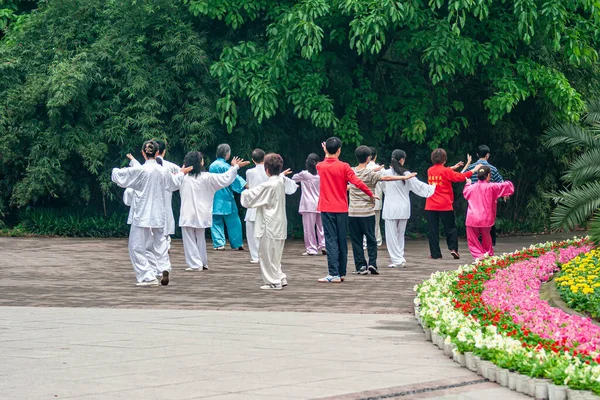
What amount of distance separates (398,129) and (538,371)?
1769 centimetres

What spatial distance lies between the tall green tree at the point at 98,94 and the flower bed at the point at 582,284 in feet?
36.3

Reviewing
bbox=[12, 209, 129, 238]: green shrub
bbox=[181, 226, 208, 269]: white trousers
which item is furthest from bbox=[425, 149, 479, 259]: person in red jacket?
bbox=[12, 209, 129, 238]: green shrub

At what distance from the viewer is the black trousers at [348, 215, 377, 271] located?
15.0 metres

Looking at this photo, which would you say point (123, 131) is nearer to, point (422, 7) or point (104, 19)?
point (104, 19)

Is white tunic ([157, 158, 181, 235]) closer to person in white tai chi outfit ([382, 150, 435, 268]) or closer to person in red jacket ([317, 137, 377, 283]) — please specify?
person in red jacket ([317, 137, 377, 283])

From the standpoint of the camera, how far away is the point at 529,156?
2530 cm

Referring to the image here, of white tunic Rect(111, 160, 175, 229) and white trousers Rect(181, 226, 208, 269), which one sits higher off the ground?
white tunic Rect(111, 160, 175, 229)

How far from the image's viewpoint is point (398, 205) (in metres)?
16.5

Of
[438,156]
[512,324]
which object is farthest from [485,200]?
[512,324]

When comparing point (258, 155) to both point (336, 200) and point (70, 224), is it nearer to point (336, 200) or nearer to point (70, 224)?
point (336, 200)

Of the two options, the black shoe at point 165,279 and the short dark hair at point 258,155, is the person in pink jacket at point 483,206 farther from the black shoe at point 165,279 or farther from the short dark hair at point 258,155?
the black shoe at point 165,279

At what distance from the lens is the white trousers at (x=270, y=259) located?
1324 cm

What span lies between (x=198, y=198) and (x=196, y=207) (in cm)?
23

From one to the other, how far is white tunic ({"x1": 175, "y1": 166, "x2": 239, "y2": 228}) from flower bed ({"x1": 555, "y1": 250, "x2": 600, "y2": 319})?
5446 mm
